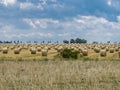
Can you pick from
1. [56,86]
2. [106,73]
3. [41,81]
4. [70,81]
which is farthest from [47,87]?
[106,73]

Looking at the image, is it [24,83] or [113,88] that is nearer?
[113,88]

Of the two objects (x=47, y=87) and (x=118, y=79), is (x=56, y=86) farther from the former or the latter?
(x=118, y=79)

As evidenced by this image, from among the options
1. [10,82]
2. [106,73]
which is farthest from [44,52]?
[10,82]

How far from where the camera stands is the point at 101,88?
13.7m

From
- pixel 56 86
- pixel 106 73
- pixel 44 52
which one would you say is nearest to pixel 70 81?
pixel 56 86

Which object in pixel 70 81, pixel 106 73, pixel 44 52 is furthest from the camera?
pixel 44 52

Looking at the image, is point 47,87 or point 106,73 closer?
point 47,87

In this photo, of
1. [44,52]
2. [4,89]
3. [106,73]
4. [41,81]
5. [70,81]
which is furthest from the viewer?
[44,52]

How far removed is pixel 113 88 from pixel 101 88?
0.44 metres

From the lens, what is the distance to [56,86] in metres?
13.9

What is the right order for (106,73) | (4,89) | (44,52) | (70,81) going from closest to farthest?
(4,89)
(70,81)
(106,73)
(44,52)

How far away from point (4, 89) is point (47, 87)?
4.46ft

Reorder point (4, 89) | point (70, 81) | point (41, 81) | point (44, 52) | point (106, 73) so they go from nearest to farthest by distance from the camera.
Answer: point (4, 89) → point (41, 81) → point (70, 81) → point (106, 73) → point (44, 52)

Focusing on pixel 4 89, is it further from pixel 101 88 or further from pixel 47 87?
pixel 101 88
